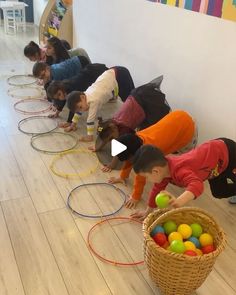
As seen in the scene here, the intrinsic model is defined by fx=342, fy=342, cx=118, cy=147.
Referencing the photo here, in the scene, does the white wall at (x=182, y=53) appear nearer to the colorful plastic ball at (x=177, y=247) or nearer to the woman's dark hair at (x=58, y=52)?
the woman's dark hair at (x=58, y=52)

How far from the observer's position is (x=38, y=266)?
165 centimetres

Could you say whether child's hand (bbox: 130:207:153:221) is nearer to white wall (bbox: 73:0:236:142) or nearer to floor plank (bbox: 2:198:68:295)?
floor plank (bbox: 2:198:68:295)

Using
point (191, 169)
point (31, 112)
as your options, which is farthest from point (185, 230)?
point (31, 112)

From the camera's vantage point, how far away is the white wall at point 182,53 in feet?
7.64

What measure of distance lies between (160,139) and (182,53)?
86cm

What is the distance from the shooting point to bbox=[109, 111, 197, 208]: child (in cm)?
207

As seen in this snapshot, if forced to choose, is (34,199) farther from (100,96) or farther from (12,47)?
(12,47)

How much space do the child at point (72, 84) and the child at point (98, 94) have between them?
198 mm

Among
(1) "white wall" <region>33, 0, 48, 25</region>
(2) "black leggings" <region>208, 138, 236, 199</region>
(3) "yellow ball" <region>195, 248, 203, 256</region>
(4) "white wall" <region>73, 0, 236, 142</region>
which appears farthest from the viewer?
(1) "white wall" <region>33, 0, 48, 25</region>

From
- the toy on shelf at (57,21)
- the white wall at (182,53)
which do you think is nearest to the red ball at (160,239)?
the white wall at (182,53)

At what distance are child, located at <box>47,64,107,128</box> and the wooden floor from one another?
554 millimetres

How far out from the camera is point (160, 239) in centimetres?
145

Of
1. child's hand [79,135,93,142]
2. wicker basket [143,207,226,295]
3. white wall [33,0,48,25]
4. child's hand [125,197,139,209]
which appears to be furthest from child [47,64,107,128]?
white wall [33,0,48,25]
